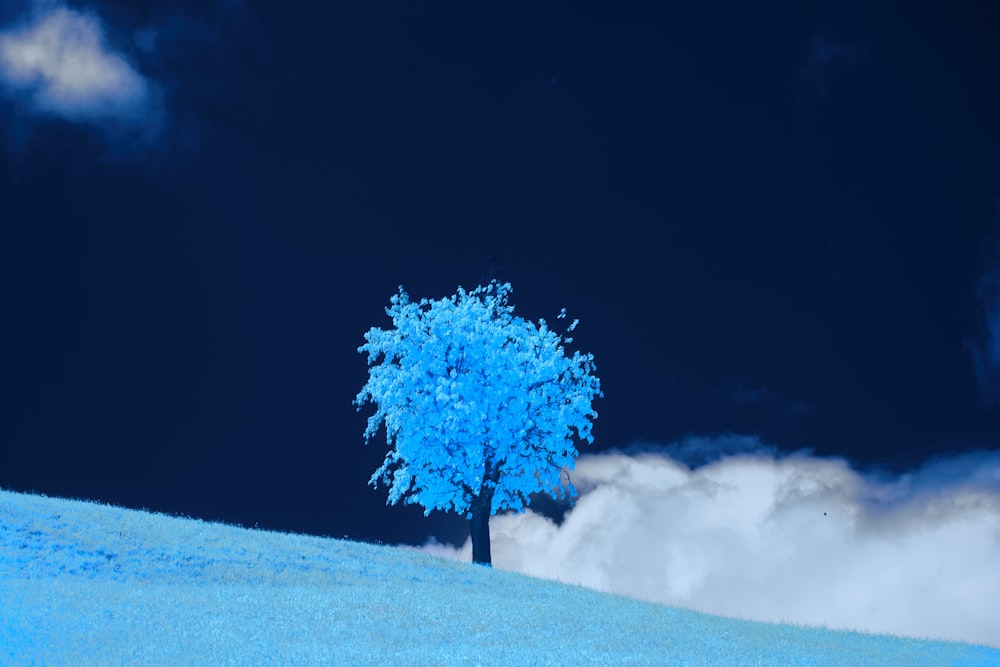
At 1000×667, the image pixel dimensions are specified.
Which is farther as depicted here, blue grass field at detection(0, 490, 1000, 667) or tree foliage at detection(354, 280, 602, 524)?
tree foliage at detection(354, 280, 602, 524)

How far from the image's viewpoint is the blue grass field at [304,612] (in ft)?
69.9

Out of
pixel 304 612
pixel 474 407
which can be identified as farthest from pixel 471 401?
pixel 304 612

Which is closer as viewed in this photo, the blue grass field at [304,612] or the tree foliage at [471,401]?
the blue grass field at [304,612]

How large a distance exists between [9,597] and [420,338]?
22119 millimetres

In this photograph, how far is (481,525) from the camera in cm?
4459

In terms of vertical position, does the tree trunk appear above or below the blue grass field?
above

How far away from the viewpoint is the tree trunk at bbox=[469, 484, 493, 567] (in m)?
44.2

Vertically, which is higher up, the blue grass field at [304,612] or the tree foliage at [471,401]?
the tree foliage at [471,401]

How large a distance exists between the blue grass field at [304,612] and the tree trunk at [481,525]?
305cm

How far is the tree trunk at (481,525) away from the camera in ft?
145

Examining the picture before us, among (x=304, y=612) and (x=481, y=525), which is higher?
(x=481, y=525)

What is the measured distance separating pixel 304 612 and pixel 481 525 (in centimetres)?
1853

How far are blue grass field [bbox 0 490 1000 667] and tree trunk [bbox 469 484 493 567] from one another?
3047mm

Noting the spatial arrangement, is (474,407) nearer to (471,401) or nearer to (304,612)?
(471,401)
